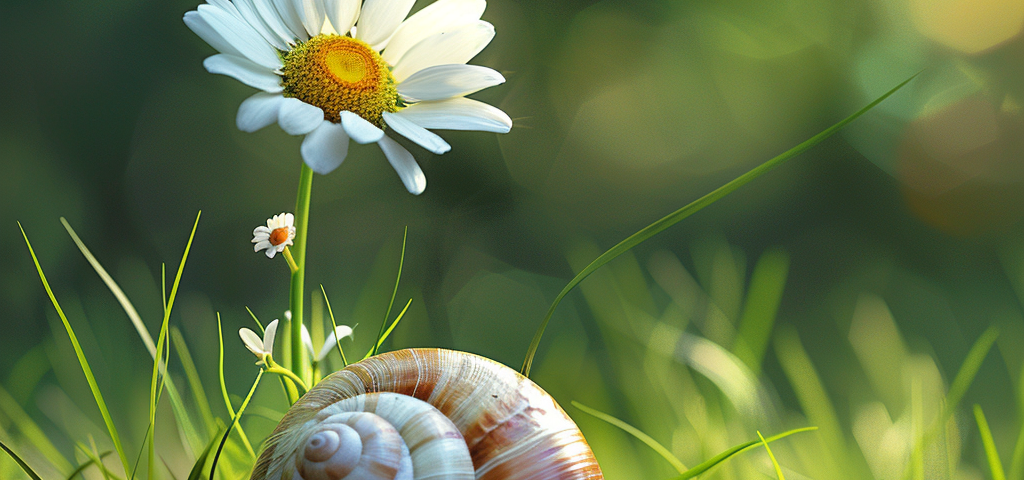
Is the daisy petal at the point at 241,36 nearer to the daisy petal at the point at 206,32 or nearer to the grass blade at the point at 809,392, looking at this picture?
the daisy petal at the point at 206,32

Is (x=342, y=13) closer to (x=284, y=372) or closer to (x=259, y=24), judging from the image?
(x=259, y=24)

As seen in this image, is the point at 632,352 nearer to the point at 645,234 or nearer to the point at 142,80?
the point at 645,234

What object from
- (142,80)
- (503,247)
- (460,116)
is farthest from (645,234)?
(142,80)

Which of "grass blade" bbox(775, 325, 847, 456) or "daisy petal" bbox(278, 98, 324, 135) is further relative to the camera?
"grass blade" bbox(775, 325, 847, 456)

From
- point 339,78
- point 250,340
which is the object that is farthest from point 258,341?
point 339,78

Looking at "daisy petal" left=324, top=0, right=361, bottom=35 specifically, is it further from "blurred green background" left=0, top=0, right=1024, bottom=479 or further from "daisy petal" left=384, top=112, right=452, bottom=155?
"blurred green background" left=0, top=0, right=1024, bottom=479

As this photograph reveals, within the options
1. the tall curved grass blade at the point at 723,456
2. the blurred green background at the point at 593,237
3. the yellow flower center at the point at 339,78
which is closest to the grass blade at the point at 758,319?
the blurred green background at the point at 593,237

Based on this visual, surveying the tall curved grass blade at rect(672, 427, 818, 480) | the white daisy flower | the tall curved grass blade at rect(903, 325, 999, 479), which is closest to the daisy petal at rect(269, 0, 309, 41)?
the white daisy flower
